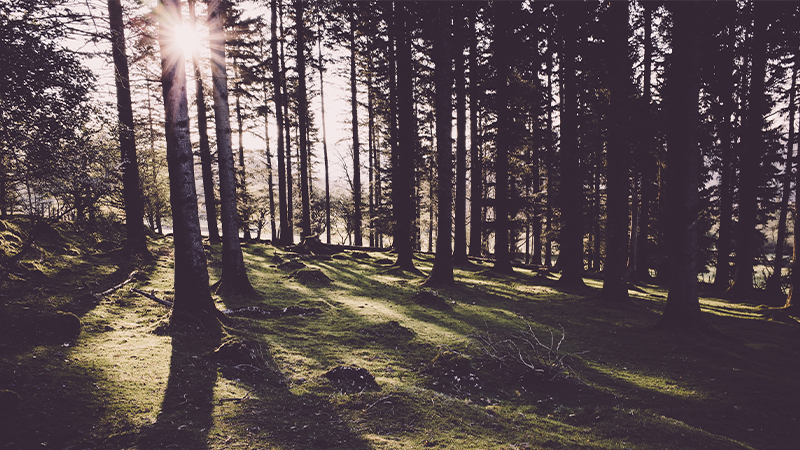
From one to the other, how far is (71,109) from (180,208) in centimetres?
204

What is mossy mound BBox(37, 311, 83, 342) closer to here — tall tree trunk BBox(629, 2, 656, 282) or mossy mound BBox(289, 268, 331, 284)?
mossy mound BBox(289, 268, 331, 284)

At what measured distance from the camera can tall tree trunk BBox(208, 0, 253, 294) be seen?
30.3ft

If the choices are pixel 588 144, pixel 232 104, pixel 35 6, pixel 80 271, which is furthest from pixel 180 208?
pixel 232 104

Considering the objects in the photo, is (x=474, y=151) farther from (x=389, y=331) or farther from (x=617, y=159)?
(x=389, y=331)

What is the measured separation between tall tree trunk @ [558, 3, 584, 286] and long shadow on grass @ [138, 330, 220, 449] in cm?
1306

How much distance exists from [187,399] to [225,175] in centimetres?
671

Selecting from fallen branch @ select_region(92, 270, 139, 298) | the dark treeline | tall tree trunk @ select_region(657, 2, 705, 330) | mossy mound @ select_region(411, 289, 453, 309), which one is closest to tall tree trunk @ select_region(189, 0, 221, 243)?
the dark treeline

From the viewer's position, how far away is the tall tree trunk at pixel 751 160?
12828 mm

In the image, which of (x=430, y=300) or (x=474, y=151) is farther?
(x=474, y=151)

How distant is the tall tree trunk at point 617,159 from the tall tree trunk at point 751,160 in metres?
6.08

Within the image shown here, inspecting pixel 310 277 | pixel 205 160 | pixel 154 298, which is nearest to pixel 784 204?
pixel 310 277

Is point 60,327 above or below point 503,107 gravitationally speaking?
below

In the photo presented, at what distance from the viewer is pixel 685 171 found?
8070 mm

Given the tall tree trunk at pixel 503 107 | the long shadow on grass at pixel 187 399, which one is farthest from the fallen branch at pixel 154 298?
the tall tree trunk at pixel 503 107
